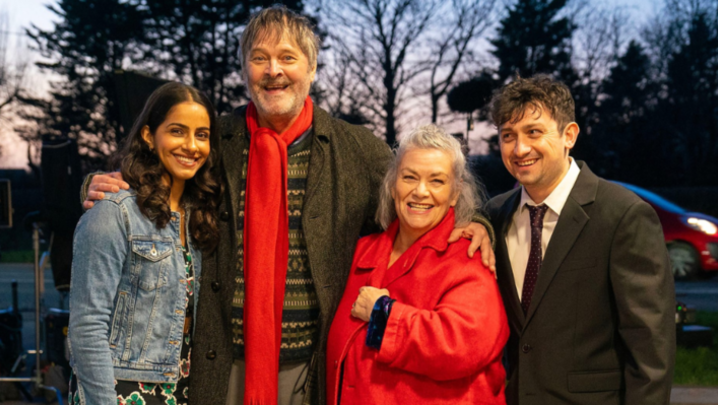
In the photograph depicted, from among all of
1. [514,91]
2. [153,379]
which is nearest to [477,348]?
[514,91]

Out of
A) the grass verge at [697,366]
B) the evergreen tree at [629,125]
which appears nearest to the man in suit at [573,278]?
the grass verge at [697,366]

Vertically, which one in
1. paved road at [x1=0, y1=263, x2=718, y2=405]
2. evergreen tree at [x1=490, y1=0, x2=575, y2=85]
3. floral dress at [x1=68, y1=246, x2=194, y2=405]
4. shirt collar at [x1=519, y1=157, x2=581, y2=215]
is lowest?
paved road at [x1=0, y1=263, x2=718, y2=405]

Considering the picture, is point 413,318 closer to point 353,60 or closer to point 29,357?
point 29,357

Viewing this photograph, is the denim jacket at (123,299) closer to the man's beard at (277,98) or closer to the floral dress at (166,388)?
the floral dress at (166,388)

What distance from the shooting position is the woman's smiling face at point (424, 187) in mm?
2184

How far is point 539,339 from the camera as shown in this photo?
2.10 m

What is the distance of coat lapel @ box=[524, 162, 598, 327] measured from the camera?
6.85ft

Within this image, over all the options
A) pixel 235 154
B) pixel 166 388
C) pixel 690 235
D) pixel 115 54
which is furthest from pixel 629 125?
pixel 166 388

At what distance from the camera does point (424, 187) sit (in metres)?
2.17

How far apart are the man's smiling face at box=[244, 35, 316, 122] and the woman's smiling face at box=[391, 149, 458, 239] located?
568 millimetres

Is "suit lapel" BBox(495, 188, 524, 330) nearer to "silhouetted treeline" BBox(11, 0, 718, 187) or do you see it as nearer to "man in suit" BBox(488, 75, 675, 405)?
"man in suit" BBox(488, 75, 675, 405)

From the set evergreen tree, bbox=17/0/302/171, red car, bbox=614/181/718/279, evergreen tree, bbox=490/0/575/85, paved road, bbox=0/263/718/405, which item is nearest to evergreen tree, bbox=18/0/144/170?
evergreen tree, bbox=17/0/302/171

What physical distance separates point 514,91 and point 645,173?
889 inches

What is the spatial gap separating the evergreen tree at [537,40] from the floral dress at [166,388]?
62.7 feet
